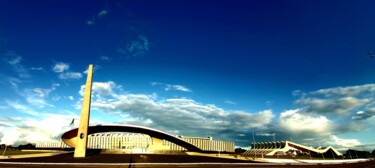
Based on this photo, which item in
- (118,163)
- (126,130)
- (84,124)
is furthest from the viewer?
(126,130)

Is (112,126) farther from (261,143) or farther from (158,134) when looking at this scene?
(261,143)

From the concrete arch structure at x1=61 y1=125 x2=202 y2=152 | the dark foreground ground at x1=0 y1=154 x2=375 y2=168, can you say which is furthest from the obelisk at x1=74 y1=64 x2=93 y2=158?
the concrete arch structure at x1=61 y1=125 x2=202 y2=152

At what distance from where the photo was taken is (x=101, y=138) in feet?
485

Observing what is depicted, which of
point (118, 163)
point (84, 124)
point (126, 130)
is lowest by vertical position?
point (118, 163)

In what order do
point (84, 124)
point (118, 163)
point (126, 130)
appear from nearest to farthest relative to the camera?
point (118, 163), point (84, 124), point (126, 130)

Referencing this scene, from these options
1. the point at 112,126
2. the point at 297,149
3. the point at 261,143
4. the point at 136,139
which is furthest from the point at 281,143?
the point at 112,126

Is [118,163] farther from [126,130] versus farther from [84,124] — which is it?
[126,130]

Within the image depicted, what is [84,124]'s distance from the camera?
4375 cm

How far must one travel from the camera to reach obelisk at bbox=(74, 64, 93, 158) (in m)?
42.7

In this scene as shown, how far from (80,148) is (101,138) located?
111 metres

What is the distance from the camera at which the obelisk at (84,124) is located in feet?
140

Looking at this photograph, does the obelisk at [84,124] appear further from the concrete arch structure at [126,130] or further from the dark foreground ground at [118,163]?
the concrete arch structure at [126,130]

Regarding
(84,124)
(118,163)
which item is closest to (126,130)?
(84,124)

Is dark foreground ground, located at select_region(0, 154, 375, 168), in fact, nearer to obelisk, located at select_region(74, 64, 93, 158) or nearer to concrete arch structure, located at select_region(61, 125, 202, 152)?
obelisk, located at select_region(74, 64, 93, 158)
